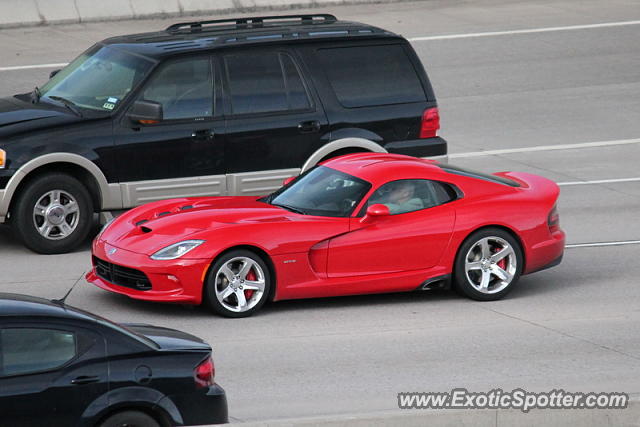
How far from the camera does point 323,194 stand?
474 inches

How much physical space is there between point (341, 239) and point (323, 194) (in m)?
0.66

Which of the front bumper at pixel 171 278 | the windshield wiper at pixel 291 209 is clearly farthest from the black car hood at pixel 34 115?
the front bumper at pixel 171 278

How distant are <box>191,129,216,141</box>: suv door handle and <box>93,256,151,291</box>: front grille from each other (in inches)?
102

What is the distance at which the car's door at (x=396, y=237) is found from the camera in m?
11.6

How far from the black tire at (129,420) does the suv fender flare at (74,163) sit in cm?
614

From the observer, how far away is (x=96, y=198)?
13633mm

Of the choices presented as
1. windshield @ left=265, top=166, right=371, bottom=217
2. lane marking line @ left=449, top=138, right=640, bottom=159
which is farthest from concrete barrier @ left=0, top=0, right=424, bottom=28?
windshield @ left=265, top=166, right=371, bottom=217

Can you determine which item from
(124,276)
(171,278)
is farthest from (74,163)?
(171,278)

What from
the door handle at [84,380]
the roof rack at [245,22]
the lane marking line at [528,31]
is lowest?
the lane marking line at [528,31]

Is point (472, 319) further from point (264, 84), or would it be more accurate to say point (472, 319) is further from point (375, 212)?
point (264, 84)

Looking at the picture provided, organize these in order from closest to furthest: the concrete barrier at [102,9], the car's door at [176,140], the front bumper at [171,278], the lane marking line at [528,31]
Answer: the front bumper at [171,278] → the car's door at [176,140] → the lane marking line at [528,31] → the concrete barrier at [102,9]

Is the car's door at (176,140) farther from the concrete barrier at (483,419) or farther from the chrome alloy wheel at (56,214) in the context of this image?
the concrete barrier at (483,419)

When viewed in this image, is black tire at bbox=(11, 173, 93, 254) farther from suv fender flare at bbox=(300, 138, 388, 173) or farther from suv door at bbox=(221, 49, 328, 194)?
suv fender flare at bbox=(300, 138, 388, 173)

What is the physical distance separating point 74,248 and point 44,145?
1.14 meters
